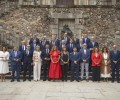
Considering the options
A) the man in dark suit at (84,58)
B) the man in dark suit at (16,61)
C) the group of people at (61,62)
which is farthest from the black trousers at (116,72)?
the man in dark suit at (16,61)

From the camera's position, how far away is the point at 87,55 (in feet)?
40.9

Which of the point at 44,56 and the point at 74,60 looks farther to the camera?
the point at 44,56

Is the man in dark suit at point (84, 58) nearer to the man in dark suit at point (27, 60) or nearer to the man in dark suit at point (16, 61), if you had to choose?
the man in dark suit at point (27, 60)

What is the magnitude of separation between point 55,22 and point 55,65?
17.9 ft

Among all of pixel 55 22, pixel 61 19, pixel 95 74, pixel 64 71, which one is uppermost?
pixel 61 19

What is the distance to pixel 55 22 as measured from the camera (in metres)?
17.4

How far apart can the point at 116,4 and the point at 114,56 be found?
594 cm

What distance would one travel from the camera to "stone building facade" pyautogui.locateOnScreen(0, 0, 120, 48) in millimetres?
17172

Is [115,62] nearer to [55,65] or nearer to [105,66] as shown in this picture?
[105,66]

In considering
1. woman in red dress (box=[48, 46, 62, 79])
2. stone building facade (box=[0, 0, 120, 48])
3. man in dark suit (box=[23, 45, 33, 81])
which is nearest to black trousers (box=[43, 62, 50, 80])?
woman in red dress (box=[48, 46, 62, 79])

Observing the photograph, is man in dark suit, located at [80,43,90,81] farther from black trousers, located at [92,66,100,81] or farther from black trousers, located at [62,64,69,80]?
black trousers, located at [62,64,69,80]

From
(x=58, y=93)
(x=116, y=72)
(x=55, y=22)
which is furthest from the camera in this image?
(x=55, y=22)

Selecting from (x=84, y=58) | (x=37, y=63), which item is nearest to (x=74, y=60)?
(x=84, y=58)

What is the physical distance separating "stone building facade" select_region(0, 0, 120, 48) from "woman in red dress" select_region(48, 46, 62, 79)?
4834 millimetres
